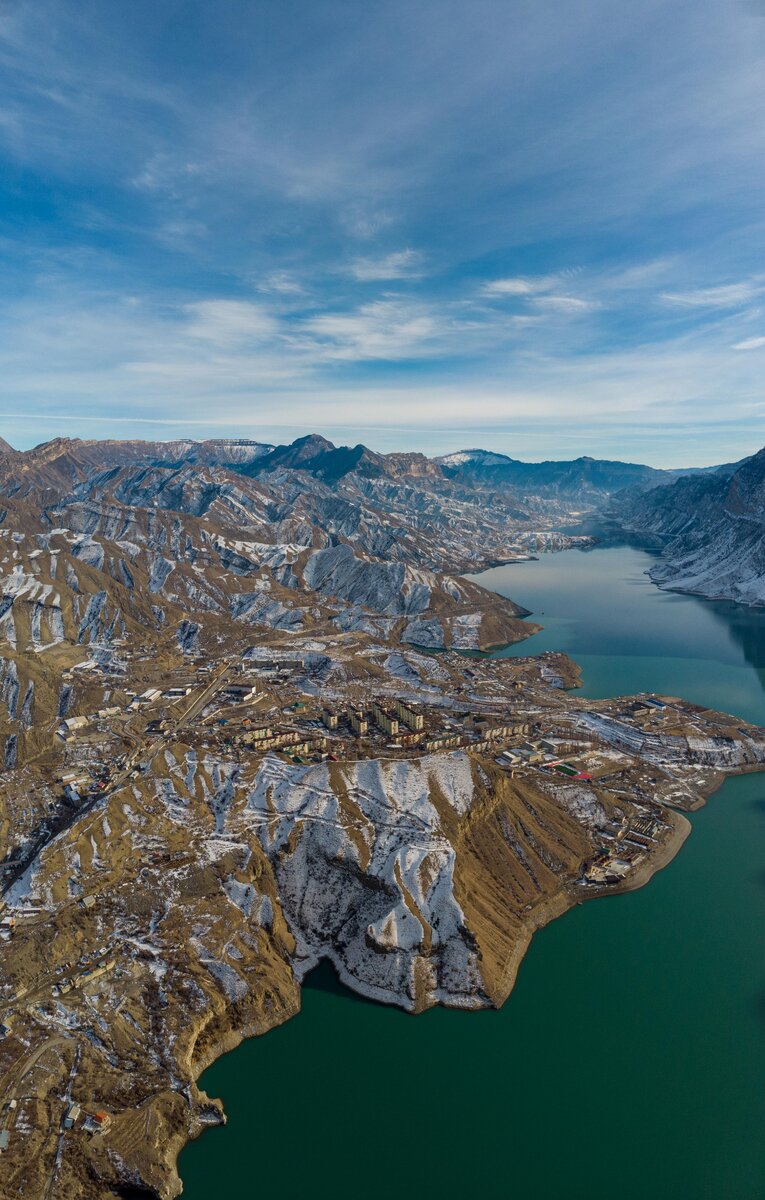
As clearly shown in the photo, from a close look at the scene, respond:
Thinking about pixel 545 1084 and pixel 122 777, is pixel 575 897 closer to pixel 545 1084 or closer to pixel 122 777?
pixel 545 1084

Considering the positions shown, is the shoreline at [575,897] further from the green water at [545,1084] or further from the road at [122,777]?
the road at [122,777]

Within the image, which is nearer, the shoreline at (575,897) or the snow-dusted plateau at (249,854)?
the snow-dusted plateau at (249,854)

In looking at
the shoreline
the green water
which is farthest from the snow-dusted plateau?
the green water

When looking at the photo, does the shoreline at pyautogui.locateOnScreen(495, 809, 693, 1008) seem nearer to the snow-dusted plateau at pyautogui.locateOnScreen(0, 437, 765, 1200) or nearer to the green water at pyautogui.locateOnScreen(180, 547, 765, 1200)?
the snow-dusted plateau at pyautogui.locateOnScreen(0, 437, 765, 1200)

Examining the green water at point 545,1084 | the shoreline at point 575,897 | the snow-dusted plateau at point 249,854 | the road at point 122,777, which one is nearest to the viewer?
the green water at point 545,1084

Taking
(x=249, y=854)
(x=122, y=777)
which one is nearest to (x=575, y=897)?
(x=249, y=854)

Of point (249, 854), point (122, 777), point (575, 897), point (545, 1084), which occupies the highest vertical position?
point (122, 777)

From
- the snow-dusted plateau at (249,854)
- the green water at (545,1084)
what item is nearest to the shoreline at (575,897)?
the snow-dusted plateau at (249,854)

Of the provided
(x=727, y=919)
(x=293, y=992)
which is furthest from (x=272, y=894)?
(x=727, y=919)

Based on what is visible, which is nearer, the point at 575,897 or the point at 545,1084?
the point at 545,1084
